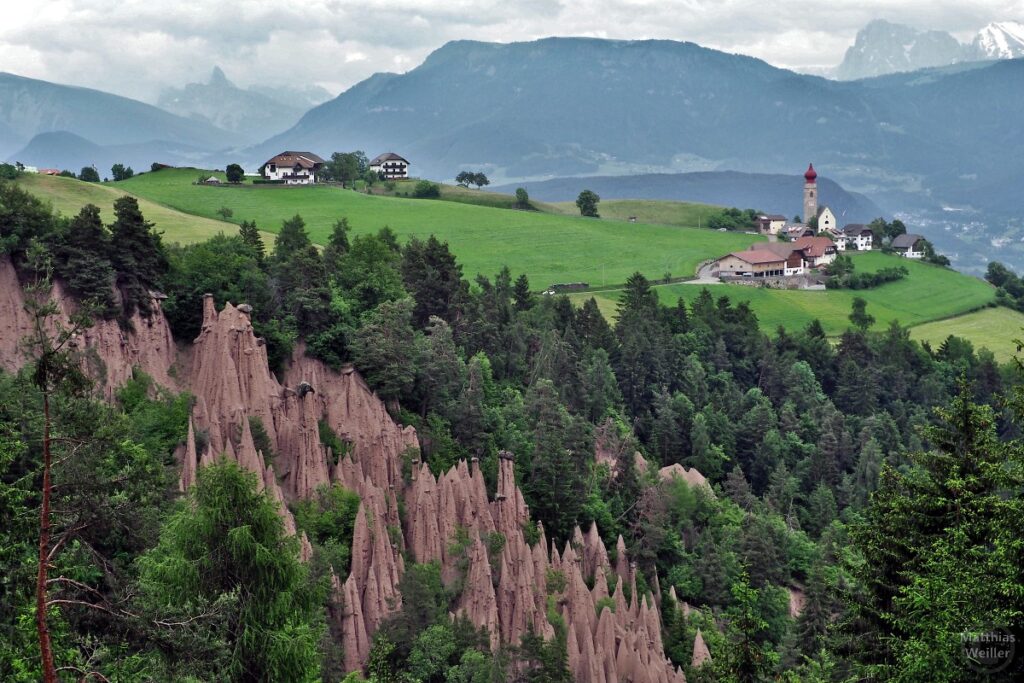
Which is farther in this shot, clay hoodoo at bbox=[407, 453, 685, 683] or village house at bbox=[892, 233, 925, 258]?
village house at bbox=[892, 233, 925, 258]

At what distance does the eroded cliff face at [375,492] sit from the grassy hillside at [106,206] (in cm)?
4630

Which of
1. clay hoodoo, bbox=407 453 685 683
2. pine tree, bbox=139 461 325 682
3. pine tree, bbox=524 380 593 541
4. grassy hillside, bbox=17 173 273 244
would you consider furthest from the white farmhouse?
pine tree, bbox=139 461 325 682

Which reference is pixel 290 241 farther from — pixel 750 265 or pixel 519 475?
pixel 750 265

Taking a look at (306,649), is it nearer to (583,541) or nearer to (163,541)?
(163,541)

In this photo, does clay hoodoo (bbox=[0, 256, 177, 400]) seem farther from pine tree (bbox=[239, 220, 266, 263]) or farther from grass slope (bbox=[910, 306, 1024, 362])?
grass slope (bbox=[910, 306, 1024, 362])

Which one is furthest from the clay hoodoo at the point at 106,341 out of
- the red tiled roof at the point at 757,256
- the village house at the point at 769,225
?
the village house at the point at 769,225

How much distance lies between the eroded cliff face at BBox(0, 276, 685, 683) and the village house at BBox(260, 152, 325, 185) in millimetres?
109169

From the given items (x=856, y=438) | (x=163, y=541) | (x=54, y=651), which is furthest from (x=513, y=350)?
(x=54, y=651)

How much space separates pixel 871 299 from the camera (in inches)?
5891

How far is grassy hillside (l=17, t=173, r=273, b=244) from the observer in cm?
9957

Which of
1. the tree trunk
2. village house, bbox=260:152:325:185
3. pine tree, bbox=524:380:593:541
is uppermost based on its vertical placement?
village house, bbox=260:152:325:185

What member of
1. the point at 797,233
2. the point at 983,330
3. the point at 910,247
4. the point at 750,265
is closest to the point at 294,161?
the point at 750,265

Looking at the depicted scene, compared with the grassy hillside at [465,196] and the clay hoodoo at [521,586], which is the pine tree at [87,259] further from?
the grassy hillside at [465,196]

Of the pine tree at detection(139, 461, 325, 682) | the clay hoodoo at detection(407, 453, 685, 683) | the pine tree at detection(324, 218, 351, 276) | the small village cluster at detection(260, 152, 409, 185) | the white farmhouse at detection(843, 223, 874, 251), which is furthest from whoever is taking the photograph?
the white farmhouse at detection(843, 223, 874, 251)
